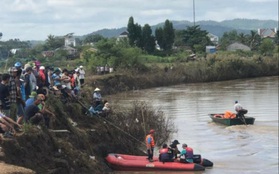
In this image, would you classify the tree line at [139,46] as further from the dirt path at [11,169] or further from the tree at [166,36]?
the dirt path at [11,169]

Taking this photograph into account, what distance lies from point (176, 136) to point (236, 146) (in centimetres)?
376

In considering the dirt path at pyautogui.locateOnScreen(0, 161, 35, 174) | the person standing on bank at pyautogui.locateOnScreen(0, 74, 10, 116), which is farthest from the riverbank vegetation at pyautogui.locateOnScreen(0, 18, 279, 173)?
the person standing on bank at pyautogui.locateOnScreen(0, 74, 10, 116)

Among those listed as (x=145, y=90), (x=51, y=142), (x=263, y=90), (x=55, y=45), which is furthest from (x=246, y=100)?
(x=55, y=45)

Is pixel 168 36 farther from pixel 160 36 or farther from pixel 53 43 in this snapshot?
pixel 53 43

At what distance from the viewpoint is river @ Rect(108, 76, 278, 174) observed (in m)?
23.4

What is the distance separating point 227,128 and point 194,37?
7246cm

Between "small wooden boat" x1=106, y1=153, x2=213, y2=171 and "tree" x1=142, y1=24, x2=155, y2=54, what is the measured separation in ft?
230

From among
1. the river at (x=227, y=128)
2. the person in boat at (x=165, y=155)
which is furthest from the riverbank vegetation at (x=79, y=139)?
the river at (x=227, y=128)

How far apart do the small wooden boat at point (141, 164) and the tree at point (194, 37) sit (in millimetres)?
82031

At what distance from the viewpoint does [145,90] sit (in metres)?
63.0

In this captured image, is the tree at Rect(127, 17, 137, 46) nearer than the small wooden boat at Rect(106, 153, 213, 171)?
No

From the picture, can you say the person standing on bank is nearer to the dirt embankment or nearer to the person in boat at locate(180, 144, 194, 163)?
the dirt embankment

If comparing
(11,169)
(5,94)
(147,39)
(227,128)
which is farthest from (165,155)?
(147,39)

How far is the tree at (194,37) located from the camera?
4056 inches
